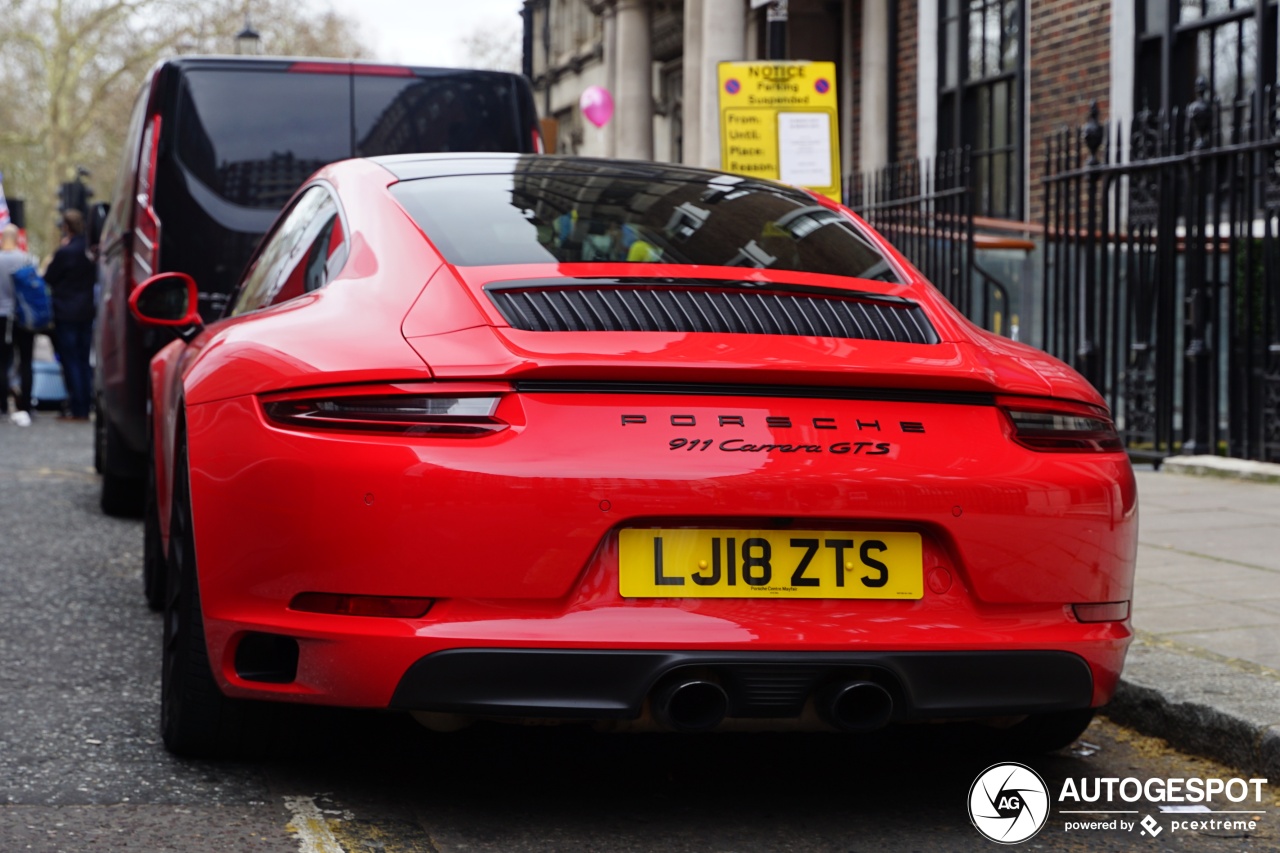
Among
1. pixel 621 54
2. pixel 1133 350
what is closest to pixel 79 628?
pixel 1133 350

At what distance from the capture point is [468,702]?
3139 mm

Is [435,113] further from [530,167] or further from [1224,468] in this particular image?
[1224,468]

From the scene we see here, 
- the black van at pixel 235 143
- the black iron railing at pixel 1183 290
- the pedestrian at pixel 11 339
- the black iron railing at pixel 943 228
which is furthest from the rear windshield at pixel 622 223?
the pedestrian at pixel 11 339

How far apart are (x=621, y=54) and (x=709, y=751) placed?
27.1 metres

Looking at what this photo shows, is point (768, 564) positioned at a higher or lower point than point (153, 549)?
higher

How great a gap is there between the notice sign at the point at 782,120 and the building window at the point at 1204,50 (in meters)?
4.17

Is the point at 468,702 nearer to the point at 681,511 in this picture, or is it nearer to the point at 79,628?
the point at 681,511

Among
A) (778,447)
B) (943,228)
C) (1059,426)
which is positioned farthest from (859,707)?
(943,228)

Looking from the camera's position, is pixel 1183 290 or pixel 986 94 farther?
pixel 986 94

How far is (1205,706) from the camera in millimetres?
4168

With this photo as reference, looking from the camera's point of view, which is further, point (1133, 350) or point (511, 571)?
point (1133, 350)

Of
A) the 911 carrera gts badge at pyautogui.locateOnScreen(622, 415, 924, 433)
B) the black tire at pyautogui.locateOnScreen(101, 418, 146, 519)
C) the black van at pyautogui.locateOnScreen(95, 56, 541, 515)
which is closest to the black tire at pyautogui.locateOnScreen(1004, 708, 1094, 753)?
the 911 carrera gts badge at pyautogui.locateOnScreen(622, 415, 924, 433)

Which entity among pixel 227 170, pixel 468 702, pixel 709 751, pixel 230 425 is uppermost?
pixel 227 170

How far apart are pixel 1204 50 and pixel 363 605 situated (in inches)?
468
